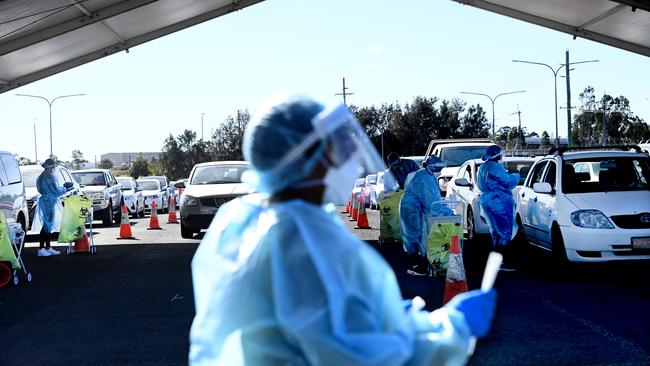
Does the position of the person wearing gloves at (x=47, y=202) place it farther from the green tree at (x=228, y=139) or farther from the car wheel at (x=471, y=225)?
the green tree at (x=228, y=139)

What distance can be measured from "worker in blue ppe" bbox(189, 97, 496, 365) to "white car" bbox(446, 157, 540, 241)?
10635 mm

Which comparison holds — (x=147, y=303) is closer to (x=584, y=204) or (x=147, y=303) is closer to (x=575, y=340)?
(x=575, y=340)

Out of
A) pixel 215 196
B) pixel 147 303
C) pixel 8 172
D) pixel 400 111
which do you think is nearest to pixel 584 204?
pixel 147 303

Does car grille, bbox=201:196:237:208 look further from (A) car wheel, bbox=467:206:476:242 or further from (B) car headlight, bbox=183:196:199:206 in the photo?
(A) car wheel, bbox=467:206:476:242

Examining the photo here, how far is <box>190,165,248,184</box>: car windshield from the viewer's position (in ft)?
56.0

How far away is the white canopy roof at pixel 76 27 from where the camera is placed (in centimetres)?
1474

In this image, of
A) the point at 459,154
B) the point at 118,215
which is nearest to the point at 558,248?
the point at 459,154

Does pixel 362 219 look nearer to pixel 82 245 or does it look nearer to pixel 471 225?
pixel 471 225

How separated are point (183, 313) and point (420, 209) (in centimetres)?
410

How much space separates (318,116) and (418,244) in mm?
9180

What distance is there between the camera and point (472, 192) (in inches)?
575

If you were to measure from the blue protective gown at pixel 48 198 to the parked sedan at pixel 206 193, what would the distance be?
255 centimetres

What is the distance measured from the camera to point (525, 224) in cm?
1230

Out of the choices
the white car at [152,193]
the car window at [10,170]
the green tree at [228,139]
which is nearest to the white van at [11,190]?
the car window at [10,170]
